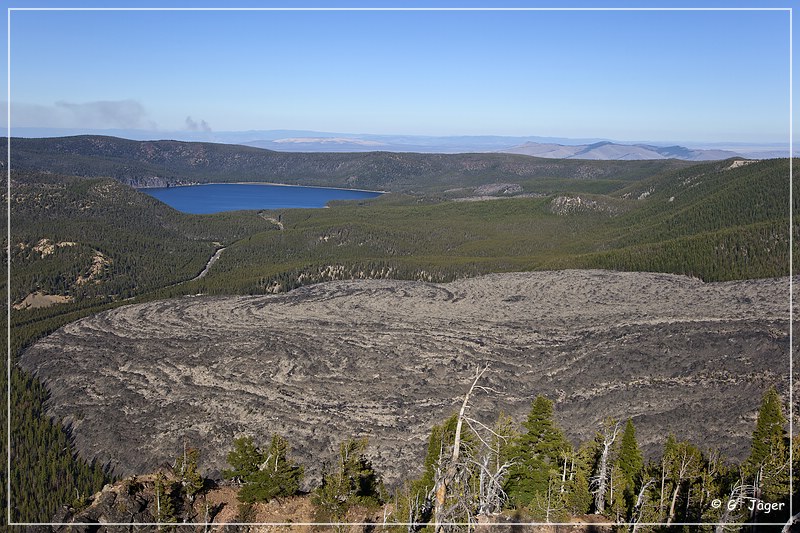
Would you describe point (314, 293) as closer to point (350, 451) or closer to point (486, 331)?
point (486, 331)

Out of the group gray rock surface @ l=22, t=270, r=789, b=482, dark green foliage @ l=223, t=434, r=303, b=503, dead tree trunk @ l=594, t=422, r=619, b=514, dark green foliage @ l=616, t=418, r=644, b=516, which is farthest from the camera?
gray rock surface @ l=22, t=270, r=789, b=482

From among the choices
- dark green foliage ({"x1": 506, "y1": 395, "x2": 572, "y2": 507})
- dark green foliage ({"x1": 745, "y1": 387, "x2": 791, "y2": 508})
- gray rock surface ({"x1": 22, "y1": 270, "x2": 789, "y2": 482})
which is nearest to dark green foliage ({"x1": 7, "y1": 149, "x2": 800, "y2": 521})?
dark green foliage ({"x1": 745, "y1": 387, "x2": 791, "y2": 508})

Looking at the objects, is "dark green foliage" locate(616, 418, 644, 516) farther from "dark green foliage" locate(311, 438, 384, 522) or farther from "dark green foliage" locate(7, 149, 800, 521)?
"dark green foliage" locate(311, 438, 384, 522)

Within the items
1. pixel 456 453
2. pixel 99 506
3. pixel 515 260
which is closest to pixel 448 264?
pixel 515 260

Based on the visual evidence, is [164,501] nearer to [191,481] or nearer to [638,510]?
[191,481]

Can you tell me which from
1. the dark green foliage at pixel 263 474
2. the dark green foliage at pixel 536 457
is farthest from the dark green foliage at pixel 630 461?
the dark green foliage at pixel 263 474

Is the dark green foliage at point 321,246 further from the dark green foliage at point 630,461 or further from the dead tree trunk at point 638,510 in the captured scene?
the dark green foliage at point 630,461
